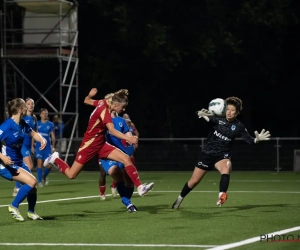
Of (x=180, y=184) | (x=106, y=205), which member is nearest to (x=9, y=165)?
(x=106, y=205)

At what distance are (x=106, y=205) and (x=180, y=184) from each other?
7813 mm

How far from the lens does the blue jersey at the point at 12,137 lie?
1305 centimetres

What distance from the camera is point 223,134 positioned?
1465 cm

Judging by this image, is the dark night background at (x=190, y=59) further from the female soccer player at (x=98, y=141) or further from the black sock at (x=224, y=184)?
the female soccer player at (x=98, y=141)

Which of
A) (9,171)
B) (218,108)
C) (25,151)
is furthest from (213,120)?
(25,151)

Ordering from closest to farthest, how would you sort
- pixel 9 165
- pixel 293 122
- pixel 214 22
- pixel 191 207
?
pixel 9 165 < pixel 191 207 < pixel 214 22 < pixel 293 122

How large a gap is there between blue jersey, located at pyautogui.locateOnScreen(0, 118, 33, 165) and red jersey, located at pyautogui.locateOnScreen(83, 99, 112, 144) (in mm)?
1173

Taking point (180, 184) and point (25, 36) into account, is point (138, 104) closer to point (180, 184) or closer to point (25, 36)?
point (25, 36)

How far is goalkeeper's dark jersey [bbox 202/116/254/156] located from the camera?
14.6 meters

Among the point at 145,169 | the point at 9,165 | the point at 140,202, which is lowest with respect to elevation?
the point at 145,169

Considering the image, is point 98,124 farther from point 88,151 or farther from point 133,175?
point 133,175

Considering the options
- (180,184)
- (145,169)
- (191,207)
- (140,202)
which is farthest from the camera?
(145,169)

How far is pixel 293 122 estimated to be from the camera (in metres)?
38.5

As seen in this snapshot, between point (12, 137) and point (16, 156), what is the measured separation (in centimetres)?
33
